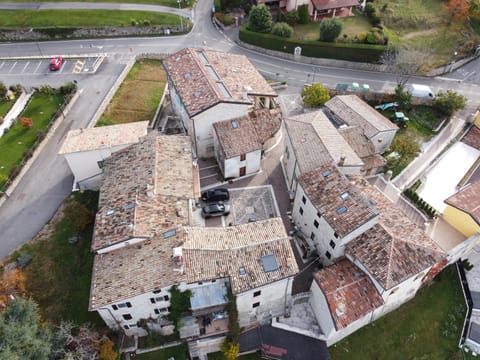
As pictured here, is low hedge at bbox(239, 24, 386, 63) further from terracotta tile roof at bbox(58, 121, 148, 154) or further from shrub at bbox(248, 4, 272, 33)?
terracotta tile roof at bbox(58, 121, 148, 154)

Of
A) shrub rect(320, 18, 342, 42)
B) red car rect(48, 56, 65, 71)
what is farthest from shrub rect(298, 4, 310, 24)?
red car rect(48, 56, 65, 71)

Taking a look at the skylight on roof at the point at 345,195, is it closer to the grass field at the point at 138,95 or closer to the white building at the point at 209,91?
the white building at the point at 209,91

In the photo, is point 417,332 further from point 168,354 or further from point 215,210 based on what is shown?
point 168,354

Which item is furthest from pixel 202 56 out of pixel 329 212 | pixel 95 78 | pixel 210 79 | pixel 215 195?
pixel 329 212

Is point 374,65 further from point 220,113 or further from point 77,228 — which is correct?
point 77,228

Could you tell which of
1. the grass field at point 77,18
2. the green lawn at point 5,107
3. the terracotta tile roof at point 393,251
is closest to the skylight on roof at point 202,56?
the grass field at point 77,18
